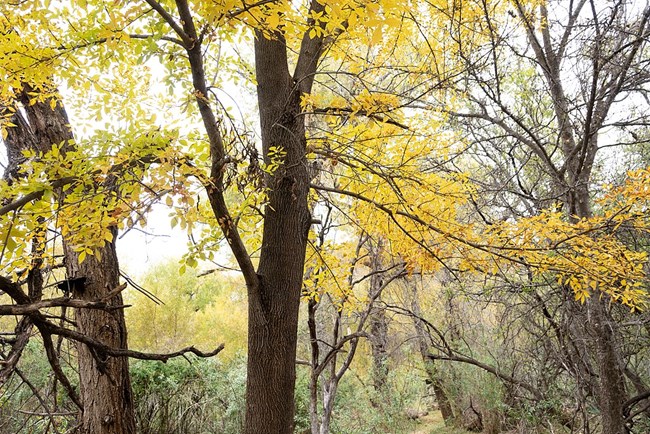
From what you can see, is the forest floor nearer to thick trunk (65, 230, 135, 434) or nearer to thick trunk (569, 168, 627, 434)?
thick trunk (569, 168, 627, 434)

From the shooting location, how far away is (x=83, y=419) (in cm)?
283

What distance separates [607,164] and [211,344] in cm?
1175

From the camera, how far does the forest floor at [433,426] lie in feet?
31.9

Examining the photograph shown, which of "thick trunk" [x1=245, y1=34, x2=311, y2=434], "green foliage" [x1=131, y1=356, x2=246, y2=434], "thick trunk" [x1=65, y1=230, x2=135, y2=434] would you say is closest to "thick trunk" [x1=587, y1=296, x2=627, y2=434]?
"thick trunk" [x1=245, y1=34, x2=311, y2=434]

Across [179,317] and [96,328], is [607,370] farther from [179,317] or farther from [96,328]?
[179,317]

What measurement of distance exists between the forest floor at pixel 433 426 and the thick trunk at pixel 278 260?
6708 millimetres

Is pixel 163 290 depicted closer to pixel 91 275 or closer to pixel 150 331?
pixel 150 331

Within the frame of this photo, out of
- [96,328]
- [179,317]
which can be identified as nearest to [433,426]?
[179,317]

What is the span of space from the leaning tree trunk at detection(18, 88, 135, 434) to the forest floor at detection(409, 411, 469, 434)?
721 centimetres

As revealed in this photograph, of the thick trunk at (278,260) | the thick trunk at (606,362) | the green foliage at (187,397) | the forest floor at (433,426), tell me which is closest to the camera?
the thick trunk at (278,260)

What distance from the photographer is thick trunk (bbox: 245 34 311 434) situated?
305 centimetres

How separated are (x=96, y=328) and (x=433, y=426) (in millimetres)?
9566

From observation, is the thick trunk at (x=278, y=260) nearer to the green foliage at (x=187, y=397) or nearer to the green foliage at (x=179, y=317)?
the green foliage at (x=187, y=397)

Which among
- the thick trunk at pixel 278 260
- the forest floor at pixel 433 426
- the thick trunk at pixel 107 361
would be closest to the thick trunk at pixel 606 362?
the thick trunk at pixel 278 260
